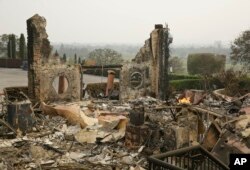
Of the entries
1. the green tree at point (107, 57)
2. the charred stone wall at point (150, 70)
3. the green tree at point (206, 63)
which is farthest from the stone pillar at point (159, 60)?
the green tree at point (107, 57)

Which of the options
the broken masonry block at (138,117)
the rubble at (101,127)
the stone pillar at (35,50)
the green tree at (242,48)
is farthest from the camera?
the green tree at (242,48)

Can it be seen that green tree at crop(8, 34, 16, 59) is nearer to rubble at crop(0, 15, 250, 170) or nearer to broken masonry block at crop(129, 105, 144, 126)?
rubble at crop(0, 15, 250, 170)

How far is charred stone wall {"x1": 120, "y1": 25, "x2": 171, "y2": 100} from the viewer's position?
75.8ft

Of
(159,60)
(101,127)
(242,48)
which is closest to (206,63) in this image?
(242,48)

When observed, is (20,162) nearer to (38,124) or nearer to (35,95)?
(38,124)

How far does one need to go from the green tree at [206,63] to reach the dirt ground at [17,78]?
12.9m

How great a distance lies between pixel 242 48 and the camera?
40.8 meters

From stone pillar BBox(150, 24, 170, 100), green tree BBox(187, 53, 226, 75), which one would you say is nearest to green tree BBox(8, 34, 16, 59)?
green tree BBox(187, 53, 226, 75)

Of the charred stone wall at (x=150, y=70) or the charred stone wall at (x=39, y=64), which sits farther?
the charred stone wall at (x=150, y=70)

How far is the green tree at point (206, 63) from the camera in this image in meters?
42.7

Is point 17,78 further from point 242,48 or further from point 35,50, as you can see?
point 242,48

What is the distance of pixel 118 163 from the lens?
11.3 m

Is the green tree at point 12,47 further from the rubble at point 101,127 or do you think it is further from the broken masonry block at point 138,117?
the broken masonry block at point 138,117

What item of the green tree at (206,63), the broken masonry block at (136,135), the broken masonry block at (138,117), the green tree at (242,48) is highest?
the green tree at (242,48)
